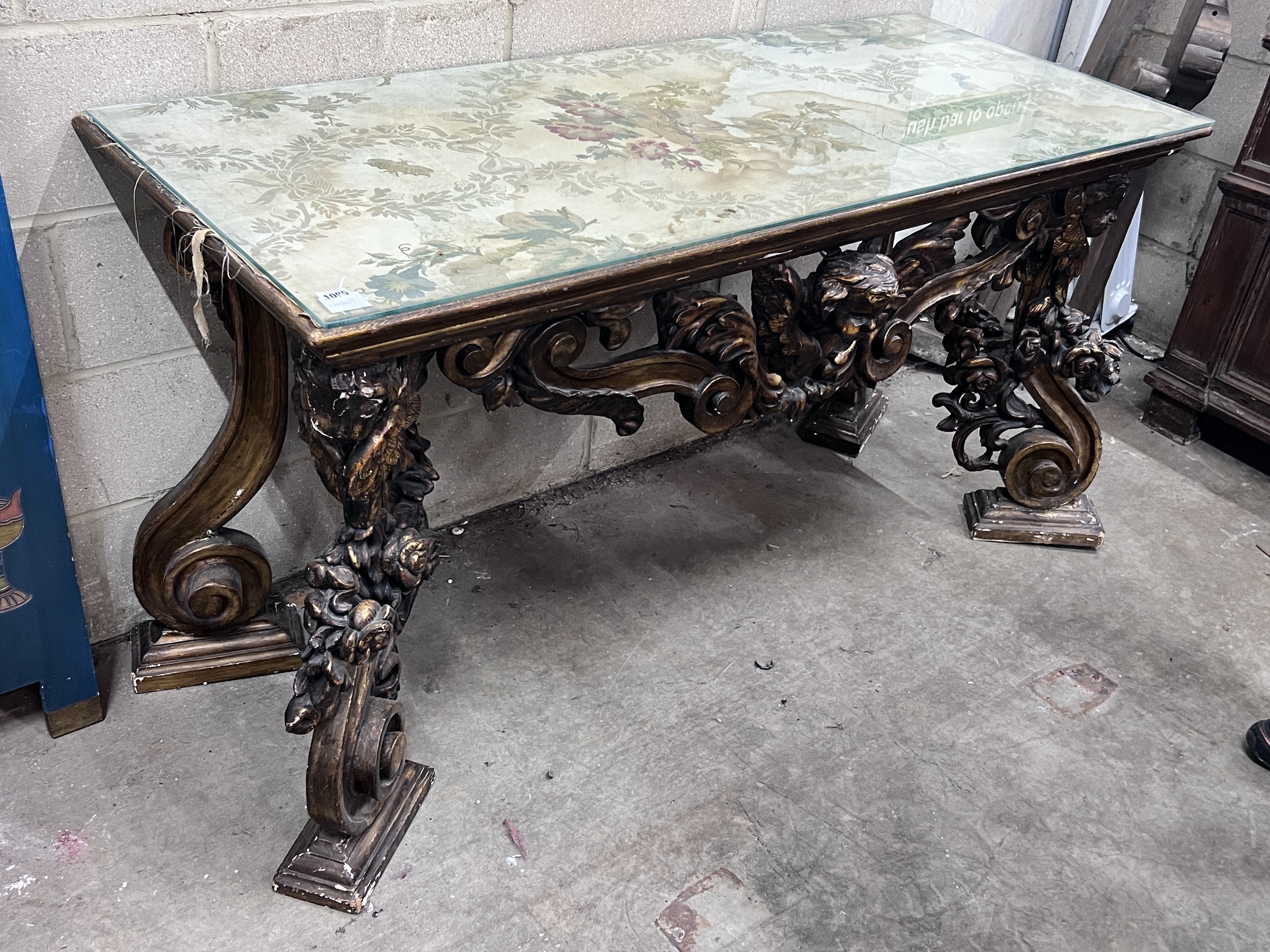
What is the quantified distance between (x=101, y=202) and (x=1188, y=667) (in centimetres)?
190

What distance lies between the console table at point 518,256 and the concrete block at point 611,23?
0.12 feet

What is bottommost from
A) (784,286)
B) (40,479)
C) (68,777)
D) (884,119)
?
(68,777)

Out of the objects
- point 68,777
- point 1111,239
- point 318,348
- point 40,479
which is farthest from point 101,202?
point 1111,239

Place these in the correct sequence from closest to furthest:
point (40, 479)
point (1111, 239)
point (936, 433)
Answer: point (40, 479)
point (936, 433)
point (1111, 239)

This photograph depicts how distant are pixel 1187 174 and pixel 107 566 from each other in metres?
2.69

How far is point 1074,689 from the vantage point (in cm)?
195

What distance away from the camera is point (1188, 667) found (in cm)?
203

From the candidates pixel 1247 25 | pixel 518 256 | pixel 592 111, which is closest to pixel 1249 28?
pixel 1247 25

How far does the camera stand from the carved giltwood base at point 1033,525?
229 centimetres

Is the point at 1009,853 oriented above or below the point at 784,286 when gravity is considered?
below

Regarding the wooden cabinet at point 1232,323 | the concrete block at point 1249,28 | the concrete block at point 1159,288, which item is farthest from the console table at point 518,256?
the concrete block at point 1159,288

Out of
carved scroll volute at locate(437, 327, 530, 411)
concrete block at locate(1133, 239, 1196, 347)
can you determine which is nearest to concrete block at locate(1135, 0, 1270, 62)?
concrete block at locate(1133, 239, 1196, 347)

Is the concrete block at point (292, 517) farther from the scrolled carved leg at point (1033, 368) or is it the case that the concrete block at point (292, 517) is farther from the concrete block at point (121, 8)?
the scrolled carved leg at point (1033, 368)

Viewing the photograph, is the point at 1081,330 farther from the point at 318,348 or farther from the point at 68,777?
the point at 68,777
